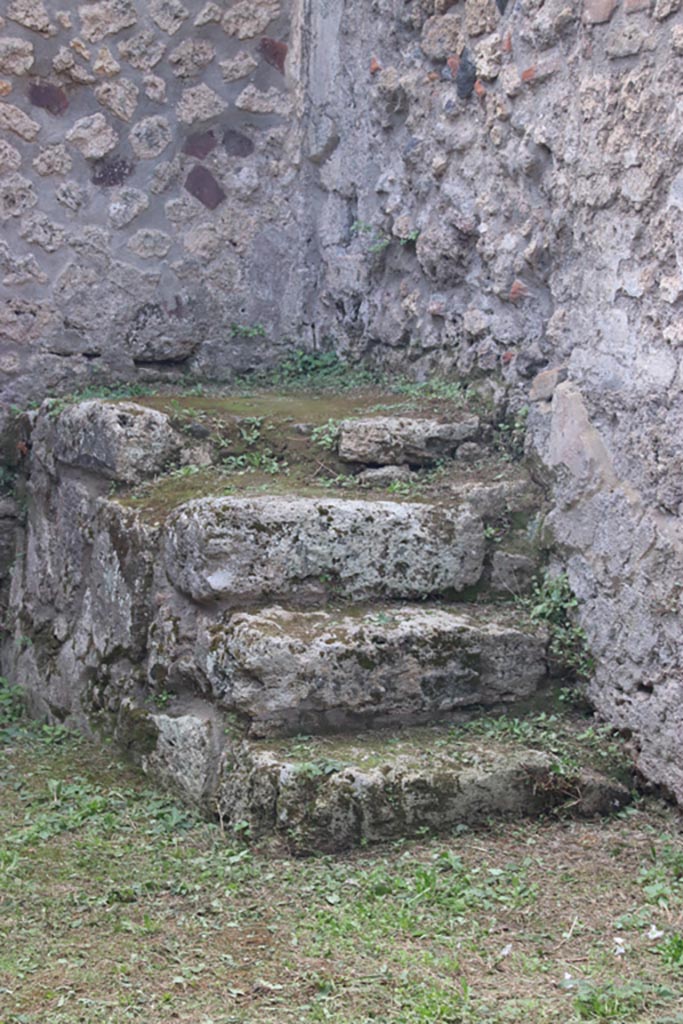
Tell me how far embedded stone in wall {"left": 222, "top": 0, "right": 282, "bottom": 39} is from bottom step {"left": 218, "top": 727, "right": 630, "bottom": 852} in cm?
344

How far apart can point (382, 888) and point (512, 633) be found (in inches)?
37.8

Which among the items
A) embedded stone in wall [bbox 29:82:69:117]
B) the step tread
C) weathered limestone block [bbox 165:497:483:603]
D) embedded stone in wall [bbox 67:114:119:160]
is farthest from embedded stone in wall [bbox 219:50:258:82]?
the step tread

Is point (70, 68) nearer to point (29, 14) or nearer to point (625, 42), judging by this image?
point (29, 14)

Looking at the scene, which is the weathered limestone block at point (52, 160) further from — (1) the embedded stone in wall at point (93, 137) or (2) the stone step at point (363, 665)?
(2) the stone step at point (363, 665)

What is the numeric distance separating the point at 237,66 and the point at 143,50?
0.43m

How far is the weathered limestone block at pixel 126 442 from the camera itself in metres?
4.27

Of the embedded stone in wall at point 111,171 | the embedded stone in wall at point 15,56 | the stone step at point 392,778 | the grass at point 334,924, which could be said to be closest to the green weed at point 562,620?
the stone step at point 392,778

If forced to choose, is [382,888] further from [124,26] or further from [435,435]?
[124,26]

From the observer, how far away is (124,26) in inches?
204

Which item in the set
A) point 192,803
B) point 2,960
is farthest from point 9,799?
point 2,960

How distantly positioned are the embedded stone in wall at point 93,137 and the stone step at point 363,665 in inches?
102

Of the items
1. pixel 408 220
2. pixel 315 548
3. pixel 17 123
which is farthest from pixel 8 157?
pixel 315 548

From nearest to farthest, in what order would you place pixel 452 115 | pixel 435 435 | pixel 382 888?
pixel 382 888
pixel 435 435
pixel 452 115

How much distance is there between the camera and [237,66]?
5355mm
